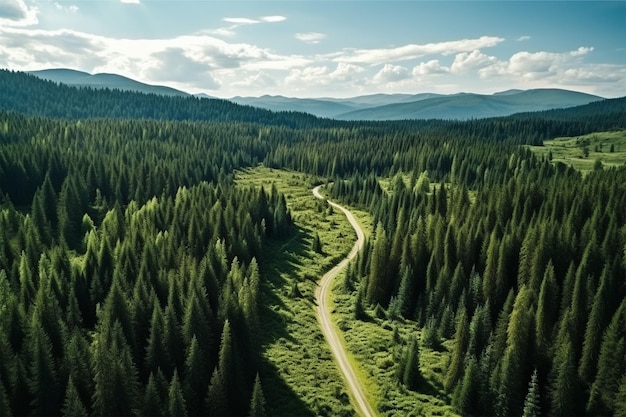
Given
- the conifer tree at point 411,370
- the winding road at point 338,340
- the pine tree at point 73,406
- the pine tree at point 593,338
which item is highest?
the pine tree at point 593,338

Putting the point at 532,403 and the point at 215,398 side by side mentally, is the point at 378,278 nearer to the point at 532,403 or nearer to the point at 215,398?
the point at 532,403

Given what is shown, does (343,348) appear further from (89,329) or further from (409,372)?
(89,329)

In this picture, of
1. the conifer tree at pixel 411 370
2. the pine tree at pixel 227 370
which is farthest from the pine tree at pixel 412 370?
the pine tree at pixel 227 370

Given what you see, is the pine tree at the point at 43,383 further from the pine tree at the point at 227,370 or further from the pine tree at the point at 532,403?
the pine tree at the point at 532,403

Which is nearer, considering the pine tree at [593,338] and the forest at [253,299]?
the forest at [253,299]

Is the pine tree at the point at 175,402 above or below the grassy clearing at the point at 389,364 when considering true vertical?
above

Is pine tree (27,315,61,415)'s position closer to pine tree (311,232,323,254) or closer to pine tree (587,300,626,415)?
pine tree (587,300,626,415)

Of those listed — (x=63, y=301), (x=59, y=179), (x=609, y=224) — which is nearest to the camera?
(x=63, y=301)

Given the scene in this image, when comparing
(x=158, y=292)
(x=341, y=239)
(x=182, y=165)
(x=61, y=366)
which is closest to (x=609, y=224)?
(x=341, y=239)
